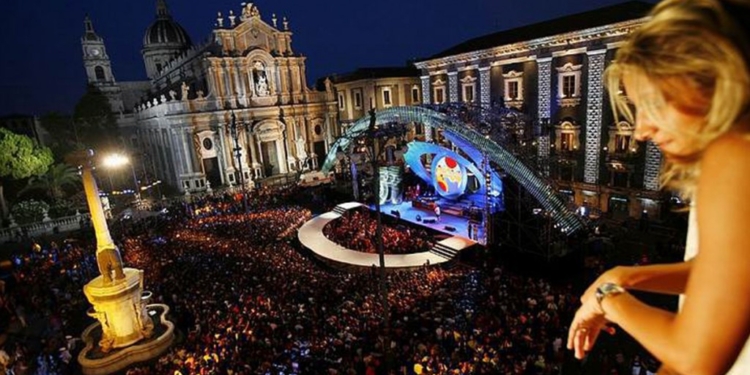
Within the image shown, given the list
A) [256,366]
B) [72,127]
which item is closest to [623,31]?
[256,366]

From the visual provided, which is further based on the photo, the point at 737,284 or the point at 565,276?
the point at 565,276

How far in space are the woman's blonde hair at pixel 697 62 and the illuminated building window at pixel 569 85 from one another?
29.7 meters

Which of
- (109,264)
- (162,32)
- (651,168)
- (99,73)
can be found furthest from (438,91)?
(99,73)

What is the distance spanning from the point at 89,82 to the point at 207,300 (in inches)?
2756

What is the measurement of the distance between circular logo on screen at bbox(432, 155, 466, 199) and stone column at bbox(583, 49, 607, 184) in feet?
30.1

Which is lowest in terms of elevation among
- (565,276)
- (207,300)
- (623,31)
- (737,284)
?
(565,276)

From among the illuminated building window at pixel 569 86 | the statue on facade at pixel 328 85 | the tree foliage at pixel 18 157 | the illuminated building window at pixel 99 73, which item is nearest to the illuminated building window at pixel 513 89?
the illuminated building window at pixel 569 86

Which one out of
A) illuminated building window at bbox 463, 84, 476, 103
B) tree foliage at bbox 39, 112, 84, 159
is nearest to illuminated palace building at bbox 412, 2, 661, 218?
illuminated building window at bbox 463, 84, 476, 103

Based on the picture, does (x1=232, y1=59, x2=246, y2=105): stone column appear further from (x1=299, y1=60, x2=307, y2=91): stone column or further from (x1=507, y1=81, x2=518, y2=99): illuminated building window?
(x1=507, y1=81, x2=518, y2=99): illuminated building window

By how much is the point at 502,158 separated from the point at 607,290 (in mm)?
20697

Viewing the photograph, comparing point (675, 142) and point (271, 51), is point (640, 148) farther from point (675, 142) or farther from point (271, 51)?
point (271, 51)

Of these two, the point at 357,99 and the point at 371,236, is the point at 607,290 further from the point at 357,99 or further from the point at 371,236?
the point at 357,99

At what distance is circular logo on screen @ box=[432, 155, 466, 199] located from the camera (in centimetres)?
2711

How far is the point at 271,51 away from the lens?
49.8 meters
